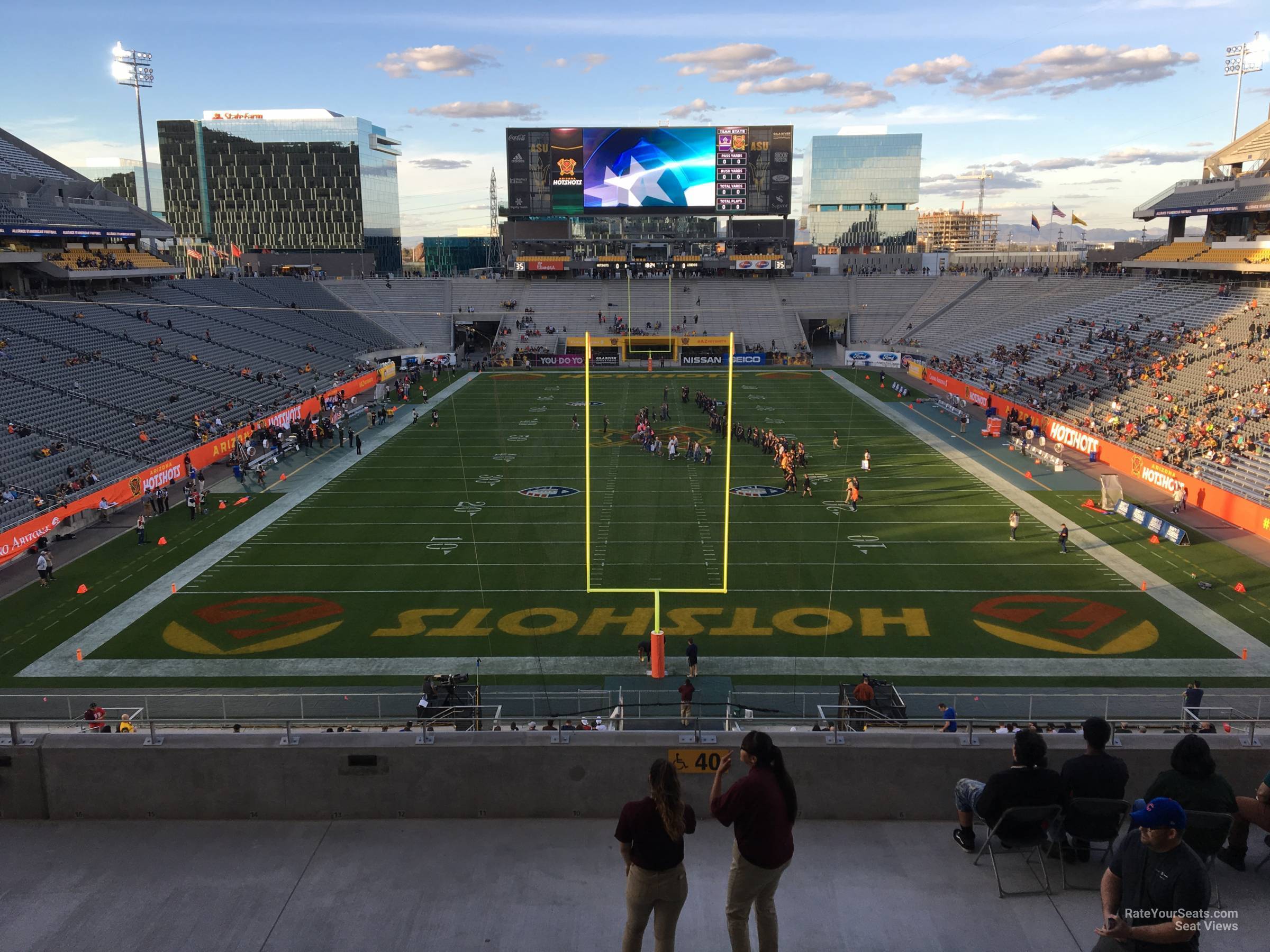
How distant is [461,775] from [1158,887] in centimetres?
455

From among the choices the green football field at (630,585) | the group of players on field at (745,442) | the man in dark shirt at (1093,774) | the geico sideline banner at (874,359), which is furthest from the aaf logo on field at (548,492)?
the geico sideline banner at (874,359)

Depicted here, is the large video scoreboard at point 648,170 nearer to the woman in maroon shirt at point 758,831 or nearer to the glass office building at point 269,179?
the glass office building at point 269,179

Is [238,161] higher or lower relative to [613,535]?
higher

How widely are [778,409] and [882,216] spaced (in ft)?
265

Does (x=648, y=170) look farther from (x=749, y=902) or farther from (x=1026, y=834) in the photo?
(x=749, y=902)

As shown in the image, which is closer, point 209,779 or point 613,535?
point 209,779

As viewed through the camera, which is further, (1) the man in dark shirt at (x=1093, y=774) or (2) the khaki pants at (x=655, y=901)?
(1) the man in dark shirt at (x=1093, y=774)

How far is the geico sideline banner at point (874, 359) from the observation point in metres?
54.0

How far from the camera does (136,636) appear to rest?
15.0 m

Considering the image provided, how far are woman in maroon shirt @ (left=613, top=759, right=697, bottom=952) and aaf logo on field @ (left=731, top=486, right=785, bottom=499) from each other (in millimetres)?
19795

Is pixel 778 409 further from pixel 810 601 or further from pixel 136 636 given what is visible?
pixel 136 636

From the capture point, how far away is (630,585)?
1722 centimetres

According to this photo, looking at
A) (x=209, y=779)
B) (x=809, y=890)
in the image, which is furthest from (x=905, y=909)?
(x=209, y=779)

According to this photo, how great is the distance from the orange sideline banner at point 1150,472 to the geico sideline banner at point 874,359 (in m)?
16.4
